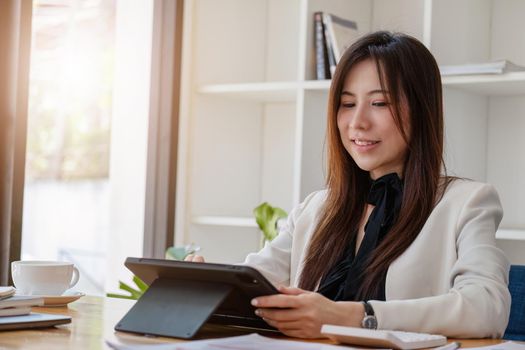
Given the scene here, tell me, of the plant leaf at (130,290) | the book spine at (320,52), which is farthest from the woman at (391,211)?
the plant leaf at (130,290)

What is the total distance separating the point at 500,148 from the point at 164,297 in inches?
77.4

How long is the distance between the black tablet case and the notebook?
128 millimetres

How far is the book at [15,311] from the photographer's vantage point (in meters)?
1.46

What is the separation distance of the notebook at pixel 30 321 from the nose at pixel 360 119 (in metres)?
0.83

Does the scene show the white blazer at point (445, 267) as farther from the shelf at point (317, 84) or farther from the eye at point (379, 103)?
the shelf at point (317, 84)

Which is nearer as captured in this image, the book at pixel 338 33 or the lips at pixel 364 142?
the lips at pixel 364 142

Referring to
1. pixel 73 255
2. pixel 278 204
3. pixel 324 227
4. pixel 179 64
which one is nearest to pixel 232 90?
pixel 179 64

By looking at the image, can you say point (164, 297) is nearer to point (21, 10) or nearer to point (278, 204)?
point (21, 10)

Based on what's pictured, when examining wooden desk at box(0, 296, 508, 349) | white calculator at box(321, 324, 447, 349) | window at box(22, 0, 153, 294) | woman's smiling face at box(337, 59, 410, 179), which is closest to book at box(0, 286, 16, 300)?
wooden desk at box(0, 296, 508, 349)

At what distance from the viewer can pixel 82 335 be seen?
1.37m

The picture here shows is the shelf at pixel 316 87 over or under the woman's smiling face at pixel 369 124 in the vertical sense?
over

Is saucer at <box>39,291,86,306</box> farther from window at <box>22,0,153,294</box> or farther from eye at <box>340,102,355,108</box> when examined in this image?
window at <box>22,0,153,294</box>

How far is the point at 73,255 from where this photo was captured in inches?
293

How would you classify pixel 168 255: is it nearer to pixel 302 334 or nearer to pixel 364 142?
pixel 364 142
